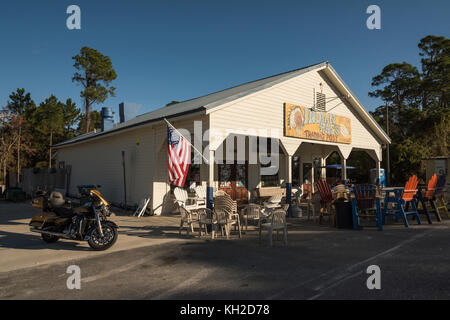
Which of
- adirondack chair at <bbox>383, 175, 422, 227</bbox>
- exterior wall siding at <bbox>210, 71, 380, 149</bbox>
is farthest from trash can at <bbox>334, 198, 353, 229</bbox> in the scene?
exterior wall siding at <bbox>210, 71, 380, 149</bbox>

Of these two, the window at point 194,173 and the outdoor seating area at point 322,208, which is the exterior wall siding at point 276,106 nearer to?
the outdoor seating area at point 322,208

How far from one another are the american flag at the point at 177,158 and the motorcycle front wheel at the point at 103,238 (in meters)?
2.15

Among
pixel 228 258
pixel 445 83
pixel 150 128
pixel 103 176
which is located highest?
A: pixel 445 83

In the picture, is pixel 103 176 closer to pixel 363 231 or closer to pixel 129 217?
pixel 129 217

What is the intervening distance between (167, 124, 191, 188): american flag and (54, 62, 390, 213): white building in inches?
36.1

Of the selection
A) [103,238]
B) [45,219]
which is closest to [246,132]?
[103,238]

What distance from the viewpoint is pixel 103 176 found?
15242 mm

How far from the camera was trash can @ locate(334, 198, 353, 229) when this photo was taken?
8.56 meters

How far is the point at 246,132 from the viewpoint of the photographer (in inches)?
406

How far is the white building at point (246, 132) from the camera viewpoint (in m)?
10.1

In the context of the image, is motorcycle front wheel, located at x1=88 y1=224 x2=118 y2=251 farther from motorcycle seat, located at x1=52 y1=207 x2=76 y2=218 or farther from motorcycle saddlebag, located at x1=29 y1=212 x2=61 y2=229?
motorcycle saddlebag, located at x1=29 y1=212 x2=61 y2=229
